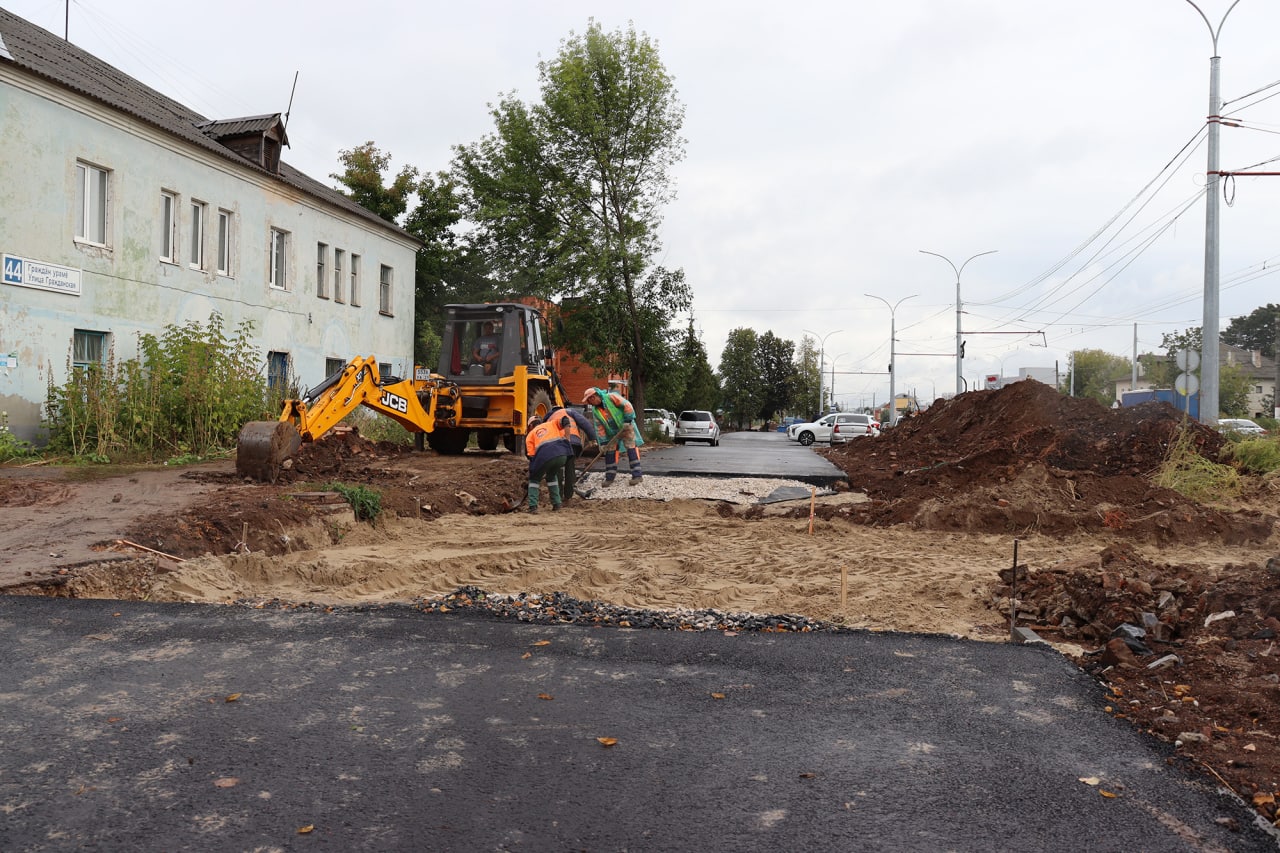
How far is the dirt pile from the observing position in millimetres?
12914

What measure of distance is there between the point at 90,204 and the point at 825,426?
33224 mm

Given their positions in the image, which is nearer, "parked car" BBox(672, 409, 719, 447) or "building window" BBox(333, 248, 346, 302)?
"building window" BBox(333, 248, 346, 302)

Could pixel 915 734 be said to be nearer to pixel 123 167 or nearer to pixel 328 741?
pixel 328 741

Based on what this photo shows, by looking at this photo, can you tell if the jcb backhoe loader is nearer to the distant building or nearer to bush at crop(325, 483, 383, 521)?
bush at crop(325, 483, 383, 521)

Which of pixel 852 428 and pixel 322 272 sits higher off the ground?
pixel 322 272

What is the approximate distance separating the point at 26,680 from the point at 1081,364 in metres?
120

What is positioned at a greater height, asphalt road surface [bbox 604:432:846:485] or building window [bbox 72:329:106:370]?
building window [bbox 72:329:106:370]

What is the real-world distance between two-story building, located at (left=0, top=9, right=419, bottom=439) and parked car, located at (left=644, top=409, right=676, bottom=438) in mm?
16582

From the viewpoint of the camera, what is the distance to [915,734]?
461 cm

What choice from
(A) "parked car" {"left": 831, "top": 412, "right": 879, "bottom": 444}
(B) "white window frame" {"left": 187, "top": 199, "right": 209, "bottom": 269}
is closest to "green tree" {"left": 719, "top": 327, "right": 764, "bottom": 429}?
(A) "parked car" {"left": 831, "top": 412, "right": 879, "bottom": 444}

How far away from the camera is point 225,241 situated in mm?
23109

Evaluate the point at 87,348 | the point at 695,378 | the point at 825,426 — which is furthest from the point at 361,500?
the point at 695,378

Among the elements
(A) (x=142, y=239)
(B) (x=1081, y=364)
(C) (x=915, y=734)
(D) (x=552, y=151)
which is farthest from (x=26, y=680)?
(B) (x=1081, y=364)

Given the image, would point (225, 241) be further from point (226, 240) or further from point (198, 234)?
point (198, 234)
